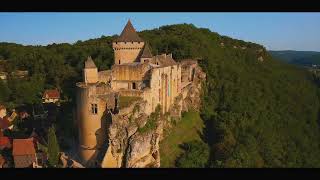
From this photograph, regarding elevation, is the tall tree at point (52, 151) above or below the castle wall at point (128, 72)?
below

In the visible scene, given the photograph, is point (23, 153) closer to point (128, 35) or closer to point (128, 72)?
point (128, 72)

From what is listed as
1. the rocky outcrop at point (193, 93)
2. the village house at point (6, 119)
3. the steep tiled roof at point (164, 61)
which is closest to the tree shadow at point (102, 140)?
the steep tiled roof at point (164, 61)

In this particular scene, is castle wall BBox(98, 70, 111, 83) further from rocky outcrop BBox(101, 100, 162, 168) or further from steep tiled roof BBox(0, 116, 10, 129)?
steep tiled roof BBox(0, 116, 10, 129)

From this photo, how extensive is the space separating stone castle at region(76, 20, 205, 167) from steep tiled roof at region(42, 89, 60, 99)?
8.44m

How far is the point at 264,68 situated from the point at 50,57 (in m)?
26.6

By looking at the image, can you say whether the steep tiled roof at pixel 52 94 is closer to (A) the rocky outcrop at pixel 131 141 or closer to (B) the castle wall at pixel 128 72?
(B) the castle wall at pixel 128 72

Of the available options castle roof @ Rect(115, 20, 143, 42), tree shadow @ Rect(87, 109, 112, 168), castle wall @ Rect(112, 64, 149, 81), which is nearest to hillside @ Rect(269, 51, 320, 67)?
castle roof @ Rect(115, 20, 143, 42)

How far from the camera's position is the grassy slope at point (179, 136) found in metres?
28.9

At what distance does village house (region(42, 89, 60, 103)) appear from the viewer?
36928mm

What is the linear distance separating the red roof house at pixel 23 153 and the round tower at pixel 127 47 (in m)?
9.42

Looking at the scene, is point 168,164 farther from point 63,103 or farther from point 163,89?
point 63,103

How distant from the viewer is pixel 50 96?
37375mm

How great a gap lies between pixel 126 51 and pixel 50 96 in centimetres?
929
